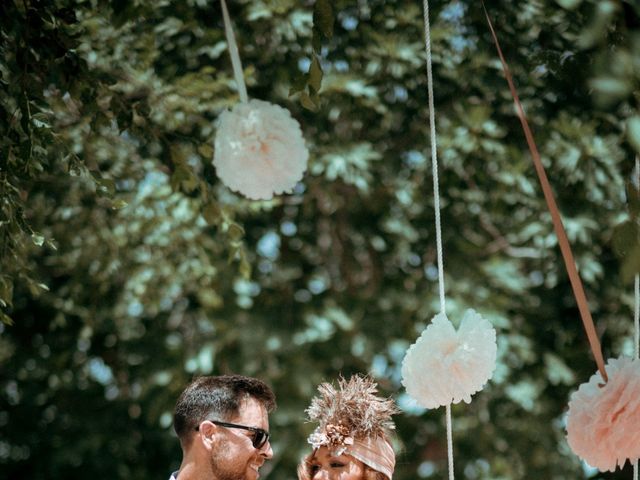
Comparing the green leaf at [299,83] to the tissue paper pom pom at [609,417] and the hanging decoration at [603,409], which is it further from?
the tissue paper pom pom at [609,417]

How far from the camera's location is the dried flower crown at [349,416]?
260 cm

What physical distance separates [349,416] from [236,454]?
1.14ft

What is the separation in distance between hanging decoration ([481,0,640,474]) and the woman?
83 cm

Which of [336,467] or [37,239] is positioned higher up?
[37,239]

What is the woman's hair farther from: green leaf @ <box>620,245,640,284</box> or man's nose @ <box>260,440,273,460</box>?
green leaf @ <box>620,245,640,284</box>

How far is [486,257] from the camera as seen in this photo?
5.45 m

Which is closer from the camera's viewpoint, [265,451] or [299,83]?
[299,83]

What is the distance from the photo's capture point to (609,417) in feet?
5.82

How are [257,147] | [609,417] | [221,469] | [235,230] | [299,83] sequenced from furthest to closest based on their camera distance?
1. [235,230]
2. [221,469]
3. [299,83]
4. [257,147]
5. [609,417]

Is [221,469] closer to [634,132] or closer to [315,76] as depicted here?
[315,76]

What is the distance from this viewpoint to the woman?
2588 mm

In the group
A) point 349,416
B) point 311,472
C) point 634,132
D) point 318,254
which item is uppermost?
point 634,132

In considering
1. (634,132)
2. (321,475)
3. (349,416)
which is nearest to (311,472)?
(321,475)

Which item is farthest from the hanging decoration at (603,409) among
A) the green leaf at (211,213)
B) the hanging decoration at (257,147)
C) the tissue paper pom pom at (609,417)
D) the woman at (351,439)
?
the green leaf at (211,213)
